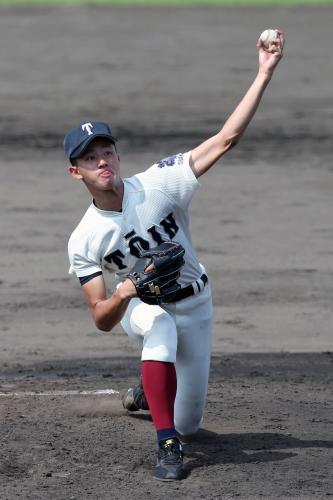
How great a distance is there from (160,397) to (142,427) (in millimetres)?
808

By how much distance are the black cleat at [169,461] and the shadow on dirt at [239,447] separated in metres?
0.11

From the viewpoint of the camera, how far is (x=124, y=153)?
42.0 ft

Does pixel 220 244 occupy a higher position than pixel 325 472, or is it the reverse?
pixel 325 472

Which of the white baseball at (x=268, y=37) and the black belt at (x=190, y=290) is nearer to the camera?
the white baseball at (x=268, y=37)

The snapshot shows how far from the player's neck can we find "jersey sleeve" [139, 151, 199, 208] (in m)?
0.15

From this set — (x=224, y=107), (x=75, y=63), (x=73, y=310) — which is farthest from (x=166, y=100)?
(x=73, y=310)

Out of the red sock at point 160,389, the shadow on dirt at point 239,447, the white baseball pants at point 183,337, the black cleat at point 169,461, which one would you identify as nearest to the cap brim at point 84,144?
the white baseball pants at point 183,337

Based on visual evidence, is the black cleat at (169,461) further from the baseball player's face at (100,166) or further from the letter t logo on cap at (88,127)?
the letter t logo on cap at (88,127)

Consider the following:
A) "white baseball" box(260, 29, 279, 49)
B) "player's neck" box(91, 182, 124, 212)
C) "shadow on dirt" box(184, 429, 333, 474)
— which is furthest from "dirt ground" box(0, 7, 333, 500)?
"white baseball" box(260, 29, 279, 49)

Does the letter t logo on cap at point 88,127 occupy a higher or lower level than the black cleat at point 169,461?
higher

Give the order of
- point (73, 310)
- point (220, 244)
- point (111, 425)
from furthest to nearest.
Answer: point (220, 244) < point (73, 310) < point (111, 425)

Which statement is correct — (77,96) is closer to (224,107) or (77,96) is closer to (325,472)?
(224,107)

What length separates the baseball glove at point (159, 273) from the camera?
506 centimetres

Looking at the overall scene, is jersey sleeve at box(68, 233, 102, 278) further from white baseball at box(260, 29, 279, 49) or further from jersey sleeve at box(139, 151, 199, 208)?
white baseball at box(260, 29, 279, 49)
